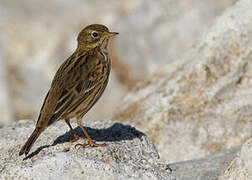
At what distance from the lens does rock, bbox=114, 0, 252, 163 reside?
9812 millimetres

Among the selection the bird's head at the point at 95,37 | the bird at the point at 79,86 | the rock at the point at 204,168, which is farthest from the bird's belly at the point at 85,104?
the rock at the point at 204,168

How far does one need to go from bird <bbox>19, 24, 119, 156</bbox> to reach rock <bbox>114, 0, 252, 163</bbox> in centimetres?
217

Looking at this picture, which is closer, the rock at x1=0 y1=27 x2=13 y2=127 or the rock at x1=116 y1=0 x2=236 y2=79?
the rock at x1=116 y1=0 x2=236 y2=79

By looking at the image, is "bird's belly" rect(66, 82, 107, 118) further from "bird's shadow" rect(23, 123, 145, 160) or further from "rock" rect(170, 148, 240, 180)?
"rock" rect(170, 148, 240, 180)

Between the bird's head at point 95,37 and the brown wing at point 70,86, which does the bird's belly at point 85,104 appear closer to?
the brown wing at point 70,86

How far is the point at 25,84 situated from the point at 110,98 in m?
2.77

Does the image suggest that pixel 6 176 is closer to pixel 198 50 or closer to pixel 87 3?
pixel 198 50

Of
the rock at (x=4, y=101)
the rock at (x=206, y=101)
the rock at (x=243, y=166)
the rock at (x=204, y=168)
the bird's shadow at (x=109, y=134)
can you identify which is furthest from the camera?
the rock at (x=4, y=101)

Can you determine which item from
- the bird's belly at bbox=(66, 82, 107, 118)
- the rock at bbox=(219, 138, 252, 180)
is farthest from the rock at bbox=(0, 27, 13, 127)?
the rock at bbox=(219, 138, 252, 180)

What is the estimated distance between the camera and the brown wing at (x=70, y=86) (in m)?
7.65

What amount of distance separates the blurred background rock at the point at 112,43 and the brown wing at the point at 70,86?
714 centimetres

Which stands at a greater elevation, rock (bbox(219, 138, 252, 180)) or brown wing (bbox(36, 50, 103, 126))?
brown wing (bbox(36, 50, 103, 126))

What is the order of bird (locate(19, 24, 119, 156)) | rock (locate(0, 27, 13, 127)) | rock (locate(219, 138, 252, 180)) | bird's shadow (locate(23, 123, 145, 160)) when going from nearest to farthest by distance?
rock (locate(219, 138, 252, 180)), bird (locate(19, 24, 119, 156)), bird's shadow (locate(23, 123, 145, 160)), rock (locate(0, 27, 13, 127))

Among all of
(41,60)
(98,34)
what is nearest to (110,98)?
(41,60)
